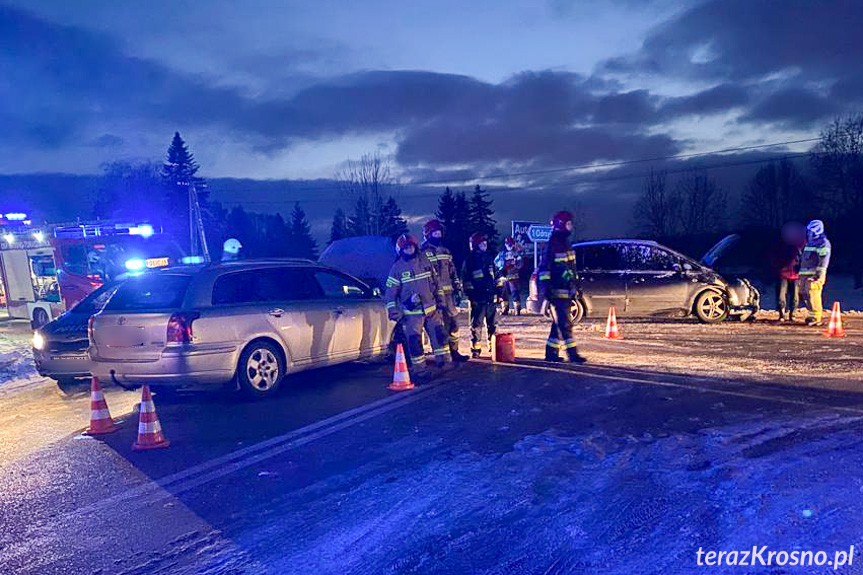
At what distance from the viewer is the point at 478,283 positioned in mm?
9039

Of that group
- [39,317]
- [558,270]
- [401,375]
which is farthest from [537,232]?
[39,317]

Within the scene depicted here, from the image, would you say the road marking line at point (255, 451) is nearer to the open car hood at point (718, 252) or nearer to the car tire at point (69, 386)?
the car tire at point (69, 386)

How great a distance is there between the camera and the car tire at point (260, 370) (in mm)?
7055

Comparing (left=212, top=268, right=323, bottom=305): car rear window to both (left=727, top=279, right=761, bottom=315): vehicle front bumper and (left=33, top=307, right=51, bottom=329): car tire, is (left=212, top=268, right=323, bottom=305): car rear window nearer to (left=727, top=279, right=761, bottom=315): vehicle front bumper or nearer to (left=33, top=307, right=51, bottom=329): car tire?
(left=727, top=279, right=761, bottom=315): vehicle front bumper

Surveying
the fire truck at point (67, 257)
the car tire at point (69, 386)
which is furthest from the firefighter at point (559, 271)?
the fire truck at point (67, 257)

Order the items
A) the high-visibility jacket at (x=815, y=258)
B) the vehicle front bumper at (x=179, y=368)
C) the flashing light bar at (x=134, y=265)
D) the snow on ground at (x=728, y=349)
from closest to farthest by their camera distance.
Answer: the vehicle front bumper at (x=179, y=368)
the snow on ground at (x=728, y=349)
the high-visibility jacket at (x=815, y=258)
the flashing light bar at (x=134, y=265)

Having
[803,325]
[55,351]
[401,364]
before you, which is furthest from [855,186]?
[55,351]

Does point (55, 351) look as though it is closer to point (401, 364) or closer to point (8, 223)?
point (401, 364)

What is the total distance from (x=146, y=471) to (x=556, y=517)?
10.9 ft

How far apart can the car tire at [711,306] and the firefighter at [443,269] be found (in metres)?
6.21

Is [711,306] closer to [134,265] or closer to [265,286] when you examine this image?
[265,286]

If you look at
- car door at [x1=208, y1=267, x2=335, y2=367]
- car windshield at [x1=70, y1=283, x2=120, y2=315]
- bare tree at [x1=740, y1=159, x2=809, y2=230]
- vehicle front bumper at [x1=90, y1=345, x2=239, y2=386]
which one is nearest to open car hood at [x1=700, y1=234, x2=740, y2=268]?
car door at [x1=208, y1=267, x2=335, y2=367]

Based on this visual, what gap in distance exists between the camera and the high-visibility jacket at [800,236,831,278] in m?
11.0

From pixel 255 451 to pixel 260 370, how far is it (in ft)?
6.77
